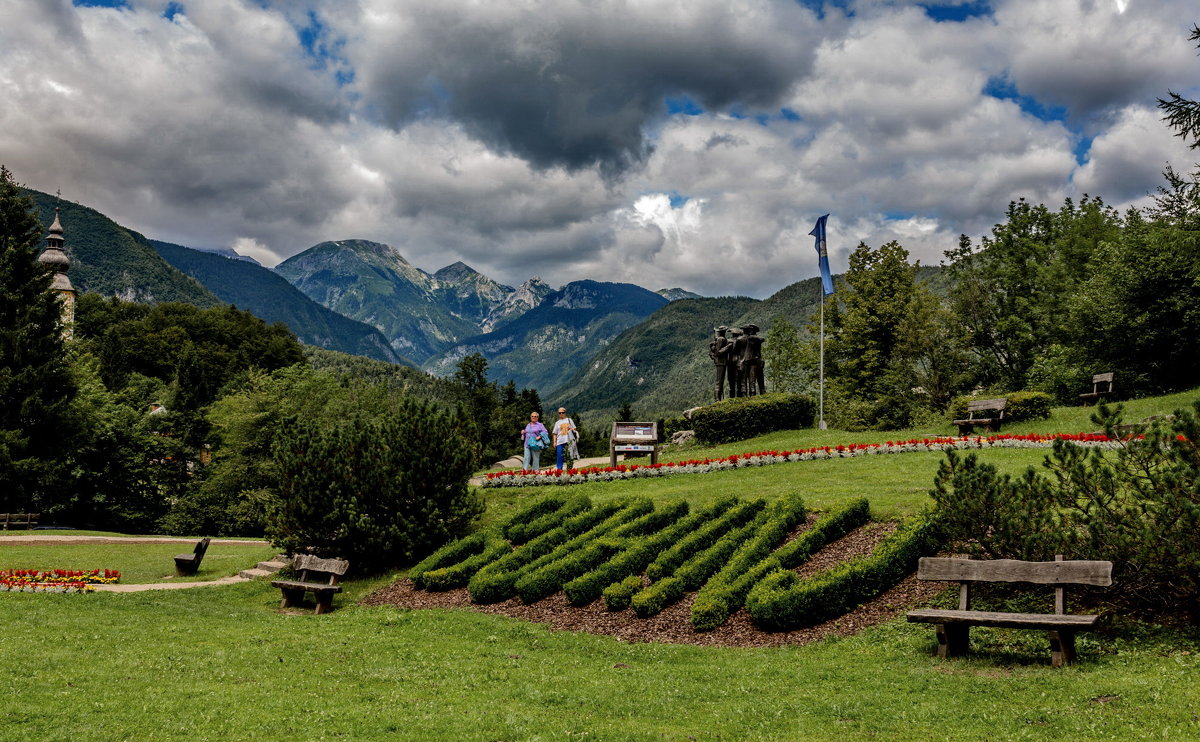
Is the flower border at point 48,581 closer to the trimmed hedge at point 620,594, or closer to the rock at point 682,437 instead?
the trimmed hedge at point 620,594

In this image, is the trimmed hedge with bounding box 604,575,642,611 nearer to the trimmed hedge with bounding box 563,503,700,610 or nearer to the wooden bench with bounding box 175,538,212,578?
the trimmed hedge with bounding box 563,503,700,610

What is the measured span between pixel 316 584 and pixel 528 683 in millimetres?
7283

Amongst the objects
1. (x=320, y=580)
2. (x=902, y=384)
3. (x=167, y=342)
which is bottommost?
(x=320, y=580)

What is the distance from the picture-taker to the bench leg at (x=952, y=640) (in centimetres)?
911

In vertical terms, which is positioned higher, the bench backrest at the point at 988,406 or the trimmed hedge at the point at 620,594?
the bench backrest at the point at 988,406

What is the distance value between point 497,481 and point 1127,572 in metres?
15.8

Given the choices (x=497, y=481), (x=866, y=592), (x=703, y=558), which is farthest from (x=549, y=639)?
(x=497, y=481)

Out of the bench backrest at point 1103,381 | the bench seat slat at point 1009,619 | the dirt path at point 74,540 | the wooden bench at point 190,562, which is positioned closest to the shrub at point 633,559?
the bench seat slat at point 1009,619

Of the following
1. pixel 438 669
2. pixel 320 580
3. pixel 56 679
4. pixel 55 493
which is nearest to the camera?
pixel 56 679

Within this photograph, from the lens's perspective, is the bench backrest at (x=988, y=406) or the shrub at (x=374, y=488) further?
the bench backrest at (x=988, y=406)

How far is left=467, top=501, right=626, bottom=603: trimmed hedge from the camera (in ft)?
47.4

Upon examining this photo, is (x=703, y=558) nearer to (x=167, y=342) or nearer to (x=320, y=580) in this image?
(x=320, y=580)

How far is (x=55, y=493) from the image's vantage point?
3803 centimetres

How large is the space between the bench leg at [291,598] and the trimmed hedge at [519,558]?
10.4ft
